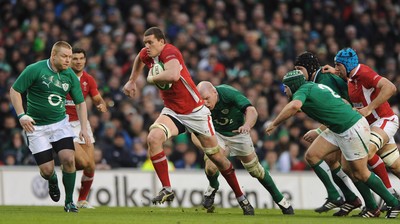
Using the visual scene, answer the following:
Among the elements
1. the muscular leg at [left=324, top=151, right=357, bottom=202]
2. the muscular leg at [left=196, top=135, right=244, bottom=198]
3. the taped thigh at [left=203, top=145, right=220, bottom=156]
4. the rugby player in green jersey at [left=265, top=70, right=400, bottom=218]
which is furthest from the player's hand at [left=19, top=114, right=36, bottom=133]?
the muscular leg at [left=324, top=151, right=357, bottom=202]

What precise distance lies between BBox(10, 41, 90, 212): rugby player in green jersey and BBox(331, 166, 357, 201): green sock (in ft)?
12.1

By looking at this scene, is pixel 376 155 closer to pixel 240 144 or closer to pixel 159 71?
pixel 240 144

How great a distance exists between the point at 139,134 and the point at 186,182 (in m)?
1.84

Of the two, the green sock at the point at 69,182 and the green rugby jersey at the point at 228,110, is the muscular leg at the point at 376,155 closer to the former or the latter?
the green rugby jersey at the point at 228,110

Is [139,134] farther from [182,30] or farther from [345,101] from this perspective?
[345,101]

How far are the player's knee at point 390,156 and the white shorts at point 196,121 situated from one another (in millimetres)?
2688

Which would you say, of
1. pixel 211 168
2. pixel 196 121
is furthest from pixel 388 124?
pixel 196 121

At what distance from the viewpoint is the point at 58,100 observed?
48.6ft

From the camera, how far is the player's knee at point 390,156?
50.5ft

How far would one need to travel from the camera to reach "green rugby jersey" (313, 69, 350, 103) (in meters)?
15.3

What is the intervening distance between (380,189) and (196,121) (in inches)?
105

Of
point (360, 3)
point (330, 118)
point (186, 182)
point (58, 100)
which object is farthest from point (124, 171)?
point (360, 3)

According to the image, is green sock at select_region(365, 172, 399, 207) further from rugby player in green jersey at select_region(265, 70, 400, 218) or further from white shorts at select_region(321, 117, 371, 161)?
white shorts at select_region(321, 117, 371, 161)

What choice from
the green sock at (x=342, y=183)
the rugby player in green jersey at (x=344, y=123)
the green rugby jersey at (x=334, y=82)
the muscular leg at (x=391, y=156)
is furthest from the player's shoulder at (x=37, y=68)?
the muscular leg at (x=391, y=156)
